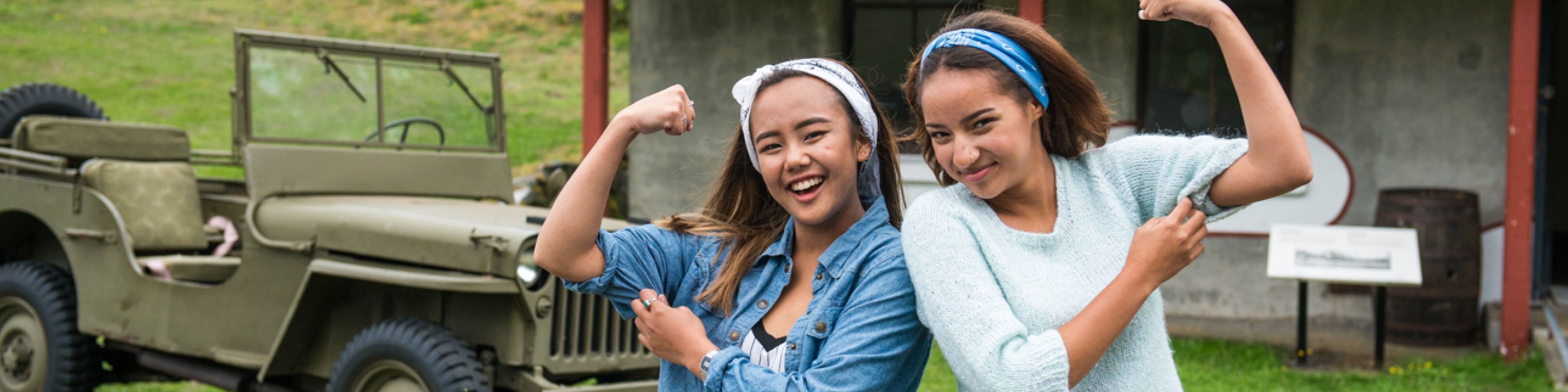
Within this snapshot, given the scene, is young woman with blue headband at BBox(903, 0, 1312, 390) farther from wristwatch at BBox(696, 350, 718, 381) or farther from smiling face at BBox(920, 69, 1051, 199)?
wristwatch at BBox(696, 350, 718, 381)

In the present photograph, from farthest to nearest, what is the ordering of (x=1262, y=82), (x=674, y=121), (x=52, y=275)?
(x=52, y=275) < (x=674, y=121) < (x=1262, y=82)

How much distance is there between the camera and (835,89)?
181cm

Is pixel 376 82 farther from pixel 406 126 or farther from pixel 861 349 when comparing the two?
pixel 861 349

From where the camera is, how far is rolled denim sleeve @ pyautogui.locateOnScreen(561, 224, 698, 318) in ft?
5.96

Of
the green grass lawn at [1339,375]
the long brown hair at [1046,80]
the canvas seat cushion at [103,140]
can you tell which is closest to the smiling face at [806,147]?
the long brown hair at [1046,80]

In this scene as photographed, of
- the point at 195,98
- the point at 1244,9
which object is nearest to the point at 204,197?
the point at 1244,9

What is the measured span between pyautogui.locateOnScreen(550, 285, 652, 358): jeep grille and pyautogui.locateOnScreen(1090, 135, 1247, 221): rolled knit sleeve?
2.55m

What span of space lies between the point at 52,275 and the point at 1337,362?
21.0ft

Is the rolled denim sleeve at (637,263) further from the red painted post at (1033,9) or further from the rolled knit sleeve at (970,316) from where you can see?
the red painted post at (1033,9)

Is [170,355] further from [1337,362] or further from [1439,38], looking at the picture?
[1439,38]

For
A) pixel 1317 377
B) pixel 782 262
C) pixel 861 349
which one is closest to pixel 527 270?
pixel 782 262

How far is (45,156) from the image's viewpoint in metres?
5.02

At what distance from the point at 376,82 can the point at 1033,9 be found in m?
3.60

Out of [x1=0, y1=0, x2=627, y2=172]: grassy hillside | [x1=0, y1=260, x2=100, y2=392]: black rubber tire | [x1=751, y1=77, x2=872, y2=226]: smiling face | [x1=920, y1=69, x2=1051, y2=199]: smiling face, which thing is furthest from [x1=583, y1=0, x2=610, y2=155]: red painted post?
[x1=0, y1=0, x2=627, y2=172]: grassy hillside
